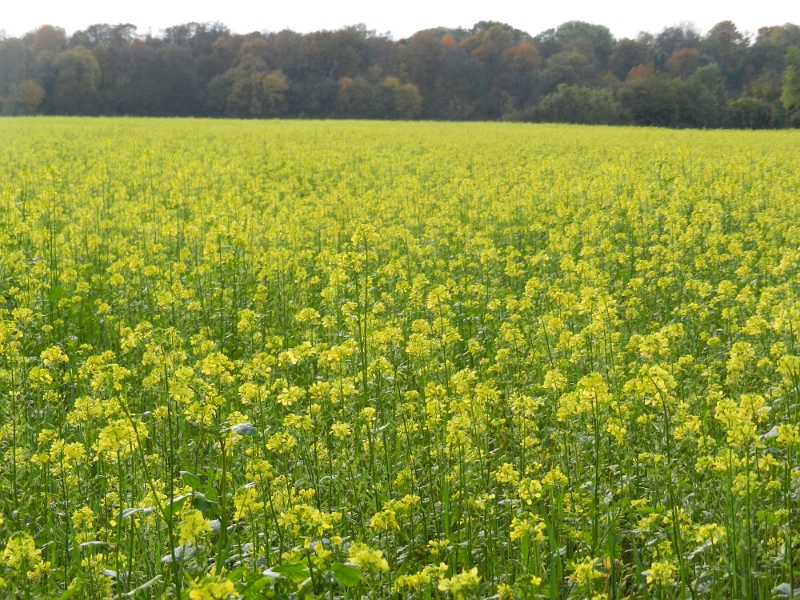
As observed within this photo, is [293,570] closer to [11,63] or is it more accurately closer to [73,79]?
[73,79]

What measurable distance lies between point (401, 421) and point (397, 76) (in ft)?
222

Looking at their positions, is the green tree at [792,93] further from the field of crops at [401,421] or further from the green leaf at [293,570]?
the green leaf at [293,570]

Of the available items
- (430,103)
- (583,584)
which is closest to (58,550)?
(583,584)

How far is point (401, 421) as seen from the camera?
436 cm

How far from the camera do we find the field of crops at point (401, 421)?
112 inches

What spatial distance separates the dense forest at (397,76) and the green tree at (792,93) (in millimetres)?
1432

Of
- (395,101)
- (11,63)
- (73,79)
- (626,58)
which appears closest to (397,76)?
(395,101)

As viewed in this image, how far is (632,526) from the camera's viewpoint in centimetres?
340

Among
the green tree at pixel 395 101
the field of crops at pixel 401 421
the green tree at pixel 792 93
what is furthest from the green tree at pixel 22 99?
the field of crops at pixel 401 421

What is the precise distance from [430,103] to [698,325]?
6362cm

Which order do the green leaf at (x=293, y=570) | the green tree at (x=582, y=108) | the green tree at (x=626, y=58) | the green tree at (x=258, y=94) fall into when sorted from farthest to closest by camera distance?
the green tree at (x=626, y=58) → the green tree at (x=258, y=94) → the green tree at (x=582, y=108) → the green leaf at (x=293, y=570)

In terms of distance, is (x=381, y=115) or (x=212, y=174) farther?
(x=381, y=115)

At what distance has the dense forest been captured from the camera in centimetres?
5425

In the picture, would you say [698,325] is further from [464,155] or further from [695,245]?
[464,155]
